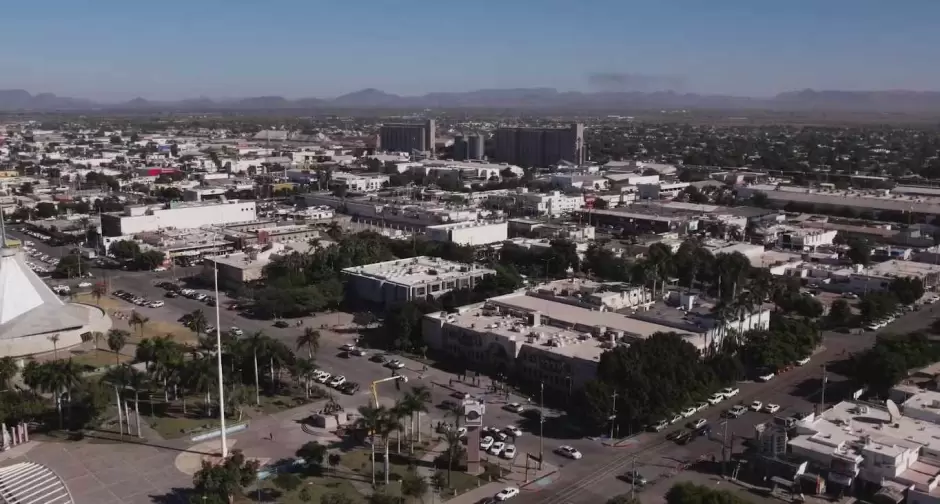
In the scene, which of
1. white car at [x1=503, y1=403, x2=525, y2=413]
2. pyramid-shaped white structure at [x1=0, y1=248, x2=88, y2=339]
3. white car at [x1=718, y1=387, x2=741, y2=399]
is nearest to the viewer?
white car at [x1=503, y1=403, x2=525, y2=413]

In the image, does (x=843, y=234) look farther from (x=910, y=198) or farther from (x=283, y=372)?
(x=283, y=372)

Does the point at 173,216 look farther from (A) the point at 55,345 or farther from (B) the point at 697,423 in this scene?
(B) the point at 697,423

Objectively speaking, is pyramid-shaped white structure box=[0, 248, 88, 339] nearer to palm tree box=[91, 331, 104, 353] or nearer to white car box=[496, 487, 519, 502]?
palm tree box=[91, 331, 104, 353]

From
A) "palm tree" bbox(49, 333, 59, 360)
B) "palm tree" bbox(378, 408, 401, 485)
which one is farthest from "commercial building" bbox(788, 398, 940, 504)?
"palm tree" bbox(49, 333, 59, 360)

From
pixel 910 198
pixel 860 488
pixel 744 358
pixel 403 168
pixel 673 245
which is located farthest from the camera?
pixel 403 168

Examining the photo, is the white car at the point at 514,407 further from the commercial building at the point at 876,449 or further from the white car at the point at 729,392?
the commercial building at the point at 876,449

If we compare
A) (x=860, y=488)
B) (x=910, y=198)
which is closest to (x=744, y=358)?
(x=860, y=488)

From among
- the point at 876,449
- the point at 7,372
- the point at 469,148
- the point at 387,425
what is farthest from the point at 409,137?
the point at 876,449
